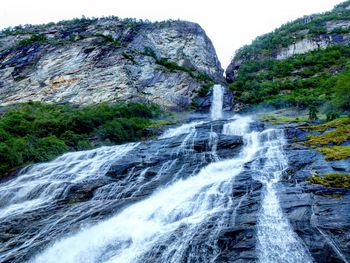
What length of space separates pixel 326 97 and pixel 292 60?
31864mm

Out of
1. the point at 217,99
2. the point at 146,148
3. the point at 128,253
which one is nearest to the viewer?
the point at 128,253

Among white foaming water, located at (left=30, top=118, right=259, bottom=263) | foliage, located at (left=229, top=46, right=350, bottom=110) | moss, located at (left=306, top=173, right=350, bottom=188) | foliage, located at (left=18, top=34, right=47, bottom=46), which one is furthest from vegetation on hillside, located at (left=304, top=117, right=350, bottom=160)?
foliage, located at (left=18, top=34, right=47, bottom=46)

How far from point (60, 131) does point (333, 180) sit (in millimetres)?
32366

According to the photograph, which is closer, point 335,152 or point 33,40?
point 335,152

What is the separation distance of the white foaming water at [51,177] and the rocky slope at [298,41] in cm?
6021

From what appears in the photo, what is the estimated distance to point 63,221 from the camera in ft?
52.5

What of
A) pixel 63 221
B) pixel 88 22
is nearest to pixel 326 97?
pixel 63 221

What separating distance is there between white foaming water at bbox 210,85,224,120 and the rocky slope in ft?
67.5

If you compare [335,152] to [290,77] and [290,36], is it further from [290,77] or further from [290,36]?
[290,36]

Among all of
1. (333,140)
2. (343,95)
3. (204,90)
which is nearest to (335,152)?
(333,140)

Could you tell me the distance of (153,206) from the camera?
652 inches

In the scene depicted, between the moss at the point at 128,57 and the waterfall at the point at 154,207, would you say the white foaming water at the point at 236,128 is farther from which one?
the moss at the point at 128,57

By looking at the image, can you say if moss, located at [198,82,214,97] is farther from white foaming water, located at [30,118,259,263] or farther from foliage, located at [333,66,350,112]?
white foaming water, located at [30,118,259,263]

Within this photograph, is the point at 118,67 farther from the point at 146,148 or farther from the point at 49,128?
the point at 146,148
